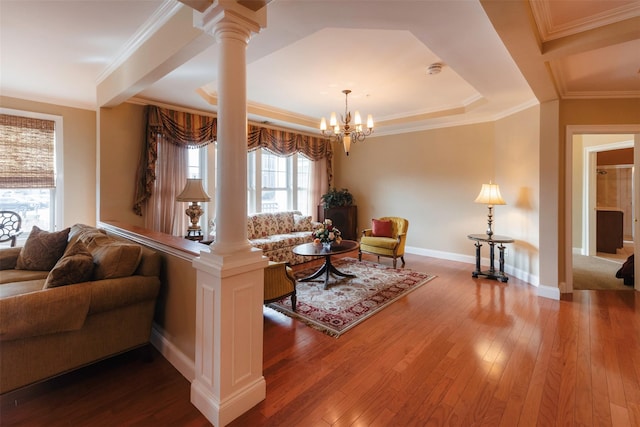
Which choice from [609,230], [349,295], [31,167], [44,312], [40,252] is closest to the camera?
[44,312]

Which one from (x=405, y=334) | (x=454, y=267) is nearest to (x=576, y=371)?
(x=405, y=334)

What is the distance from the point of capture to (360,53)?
3084 mm

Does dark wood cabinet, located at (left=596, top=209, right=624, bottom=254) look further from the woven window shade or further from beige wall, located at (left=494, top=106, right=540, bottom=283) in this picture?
the woven window shade

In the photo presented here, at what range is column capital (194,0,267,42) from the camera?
1.70 metres

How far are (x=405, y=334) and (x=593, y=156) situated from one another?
600cm

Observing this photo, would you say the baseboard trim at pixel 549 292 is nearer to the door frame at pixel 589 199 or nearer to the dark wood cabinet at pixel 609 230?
the door frame at pixel 589 199

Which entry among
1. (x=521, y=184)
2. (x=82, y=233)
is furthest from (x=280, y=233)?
(x=521, y=184)

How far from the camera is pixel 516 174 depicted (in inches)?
177

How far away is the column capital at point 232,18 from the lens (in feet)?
5.58

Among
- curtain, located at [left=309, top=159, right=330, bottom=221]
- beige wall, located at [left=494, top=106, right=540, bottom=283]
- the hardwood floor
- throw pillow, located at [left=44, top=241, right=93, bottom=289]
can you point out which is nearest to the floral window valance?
curtain, located at [left=309, top=159, right=330, bottom=221]

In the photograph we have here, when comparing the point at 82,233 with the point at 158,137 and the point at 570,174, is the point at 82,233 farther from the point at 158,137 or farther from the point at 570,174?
the point at 570,174

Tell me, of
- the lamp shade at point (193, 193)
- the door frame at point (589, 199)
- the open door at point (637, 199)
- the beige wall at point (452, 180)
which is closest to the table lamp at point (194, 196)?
the lamp shade at point (193, 193)

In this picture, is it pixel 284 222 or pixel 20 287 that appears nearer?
pixel 20 287

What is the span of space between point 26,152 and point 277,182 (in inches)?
154
